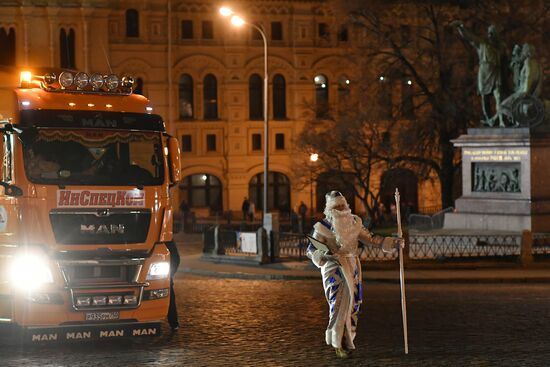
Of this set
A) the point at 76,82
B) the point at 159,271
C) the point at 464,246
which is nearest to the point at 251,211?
the point at 464,246

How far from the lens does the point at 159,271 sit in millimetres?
16281

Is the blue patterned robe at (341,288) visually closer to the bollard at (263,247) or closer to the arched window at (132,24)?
the bollard at (263,247)

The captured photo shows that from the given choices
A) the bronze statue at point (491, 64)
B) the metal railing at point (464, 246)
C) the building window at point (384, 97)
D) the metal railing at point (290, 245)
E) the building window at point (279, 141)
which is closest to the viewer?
the metal railing at point (464, 246)

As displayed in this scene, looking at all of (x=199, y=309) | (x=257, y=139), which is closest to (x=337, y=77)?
(x=257, y=139)

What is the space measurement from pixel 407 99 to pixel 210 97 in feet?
63.5

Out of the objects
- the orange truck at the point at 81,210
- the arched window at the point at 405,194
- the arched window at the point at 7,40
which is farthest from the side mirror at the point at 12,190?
the arched window at the point at 7,40

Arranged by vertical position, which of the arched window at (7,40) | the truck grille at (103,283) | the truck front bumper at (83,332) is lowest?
the truck front bumper at (83,332)

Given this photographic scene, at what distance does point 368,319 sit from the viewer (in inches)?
749

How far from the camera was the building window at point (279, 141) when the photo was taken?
68.6m

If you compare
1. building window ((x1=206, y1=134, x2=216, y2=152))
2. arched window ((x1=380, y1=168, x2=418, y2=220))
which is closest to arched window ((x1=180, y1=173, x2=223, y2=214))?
building window ((x1=206, y1=134, x2=216, y2=152))

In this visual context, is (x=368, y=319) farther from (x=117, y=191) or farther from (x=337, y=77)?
(x=337, y=77)

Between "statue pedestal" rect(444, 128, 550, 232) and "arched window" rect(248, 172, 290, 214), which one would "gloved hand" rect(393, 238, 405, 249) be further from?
"arched window" rect(248, 172, 290, 214)

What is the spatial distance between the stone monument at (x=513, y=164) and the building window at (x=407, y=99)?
15.1 meters

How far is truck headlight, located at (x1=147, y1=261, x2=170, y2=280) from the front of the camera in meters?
16.2
